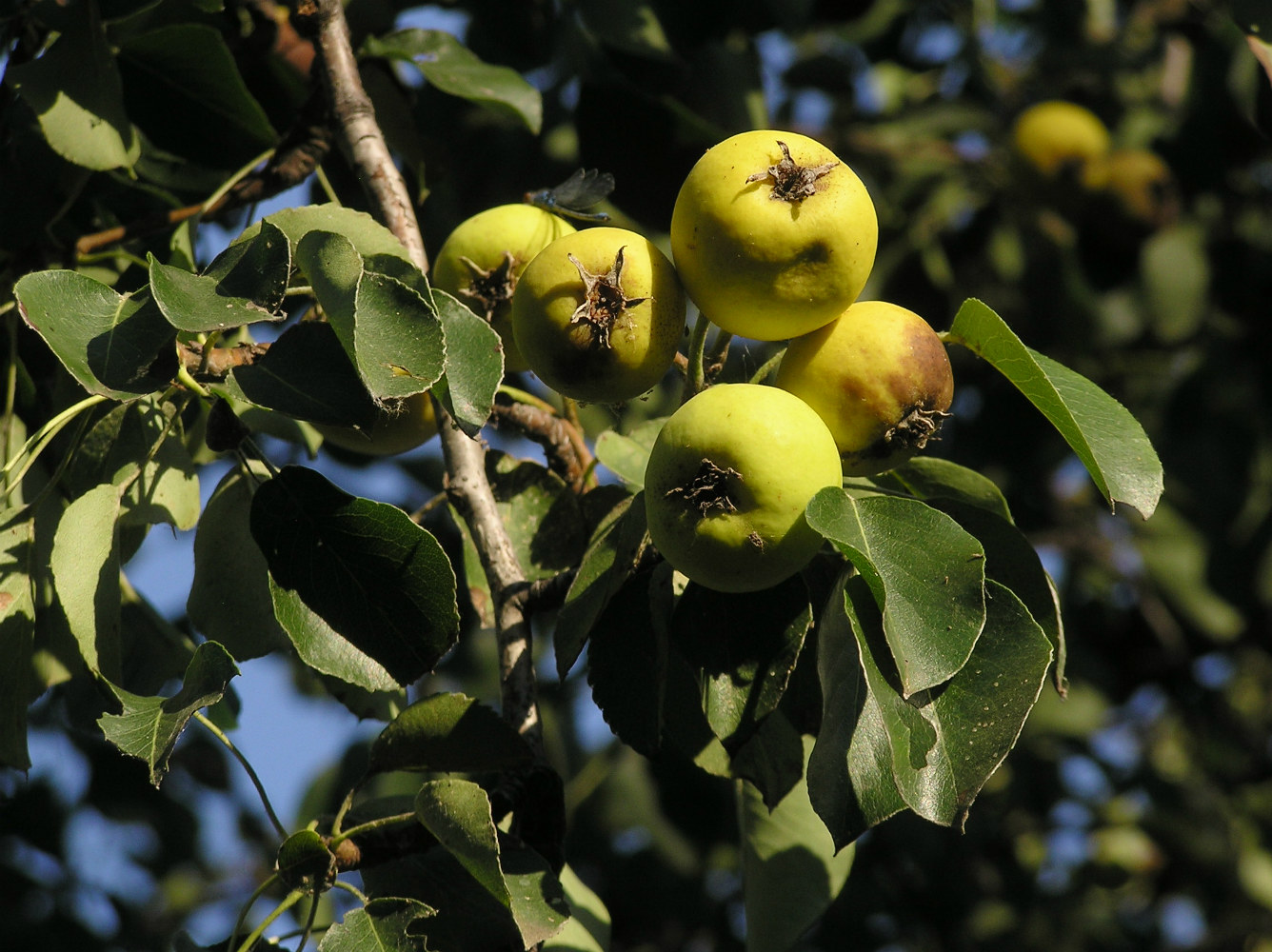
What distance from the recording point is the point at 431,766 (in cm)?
118

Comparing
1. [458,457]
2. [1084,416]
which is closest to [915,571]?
[1084,416]

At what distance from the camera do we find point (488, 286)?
1320mm

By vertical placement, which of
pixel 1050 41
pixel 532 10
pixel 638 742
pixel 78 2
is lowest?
pixel 1050 41

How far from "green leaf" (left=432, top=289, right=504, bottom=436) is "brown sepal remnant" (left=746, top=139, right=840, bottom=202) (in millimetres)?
284

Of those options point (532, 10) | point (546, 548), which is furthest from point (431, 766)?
point (532, 10)

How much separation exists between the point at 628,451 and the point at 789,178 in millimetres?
429

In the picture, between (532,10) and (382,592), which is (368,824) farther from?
(532,10)

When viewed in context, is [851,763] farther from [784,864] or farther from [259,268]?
[259,268]

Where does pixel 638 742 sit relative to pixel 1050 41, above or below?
above

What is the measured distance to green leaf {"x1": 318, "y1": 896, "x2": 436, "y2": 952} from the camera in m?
1.02

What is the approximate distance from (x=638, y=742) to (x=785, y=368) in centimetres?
41

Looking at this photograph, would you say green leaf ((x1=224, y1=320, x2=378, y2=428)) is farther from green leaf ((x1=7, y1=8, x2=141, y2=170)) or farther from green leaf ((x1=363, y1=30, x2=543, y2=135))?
green leaf ((x1=363, y1=30, x2=543, y2=135))

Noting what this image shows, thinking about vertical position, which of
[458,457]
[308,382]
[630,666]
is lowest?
[630,666]

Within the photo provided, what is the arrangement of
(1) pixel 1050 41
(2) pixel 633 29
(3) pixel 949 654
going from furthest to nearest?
(1) pixel 1050 41 → (2) pixel 633 29 → (3) pixel 949 654
